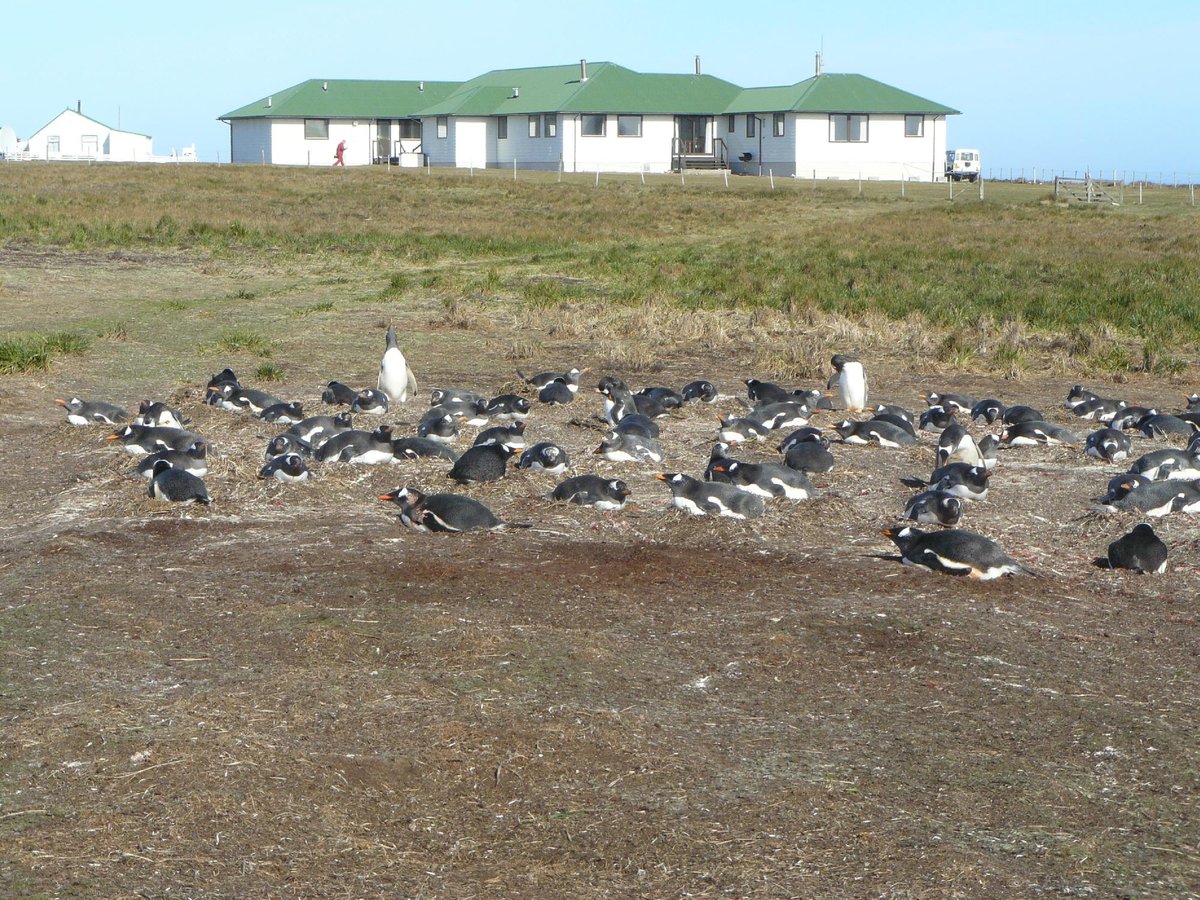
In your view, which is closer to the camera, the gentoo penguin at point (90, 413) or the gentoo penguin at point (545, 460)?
the gentoo penguin at point (545, 460)

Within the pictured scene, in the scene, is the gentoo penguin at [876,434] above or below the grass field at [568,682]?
above

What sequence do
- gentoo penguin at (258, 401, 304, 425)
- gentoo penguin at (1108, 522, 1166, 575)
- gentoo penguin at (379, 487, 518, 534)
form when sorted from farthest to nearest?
gentoo penguin at (258, 401, 304, 425) → gentoo penguin at (379, 487, 518, 534) → gentoo penguin at (1108, 522, 1166, 575)

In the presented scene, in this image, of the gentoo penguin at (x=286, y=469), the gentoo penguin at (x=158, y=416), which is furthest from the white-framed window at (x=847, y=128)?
the gentoo penguin at (x=286, y=469)

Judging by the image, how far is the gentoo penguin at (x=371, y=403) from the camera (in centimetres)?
1384

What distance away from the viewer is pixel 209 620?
7.71 metres

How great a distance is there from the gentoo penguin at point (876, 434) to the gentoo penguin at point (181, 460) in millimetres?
5545

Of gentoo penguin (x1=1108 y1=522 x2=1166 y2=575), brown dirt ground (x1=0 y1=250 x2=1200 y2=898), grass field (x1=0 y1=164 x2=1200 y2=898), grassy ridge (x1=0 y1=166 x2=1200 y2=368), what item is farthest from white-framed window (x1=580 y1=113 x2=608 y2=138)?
gentoo penguin (x1=1108 y1=522 x2=1166 y2=575)

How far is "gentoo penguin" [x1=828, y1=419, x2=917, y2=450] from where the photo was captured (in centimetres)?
1273

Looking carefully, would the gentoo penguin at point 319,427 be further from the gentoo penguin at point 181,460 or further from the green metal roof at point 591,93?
the green metal roof at point 591,93

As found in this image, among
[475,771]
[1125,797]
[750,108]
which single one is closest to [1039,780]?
[1125,797]

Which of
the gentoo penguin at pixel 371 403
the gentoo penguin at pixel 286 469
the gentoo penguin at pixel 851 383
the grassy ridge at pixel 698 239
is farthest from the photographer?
the grassy ridge at pixel 698 239

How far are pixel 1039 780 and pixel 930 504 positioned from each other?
13.4 ft

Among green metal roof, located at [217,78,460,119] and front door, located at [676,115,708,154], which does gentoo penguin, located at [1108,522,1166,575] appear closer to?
front door, located at [676,115,708,154]

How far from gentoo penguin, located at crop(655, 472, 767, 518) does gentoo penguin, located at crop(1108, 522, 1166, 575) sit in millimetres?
2405
